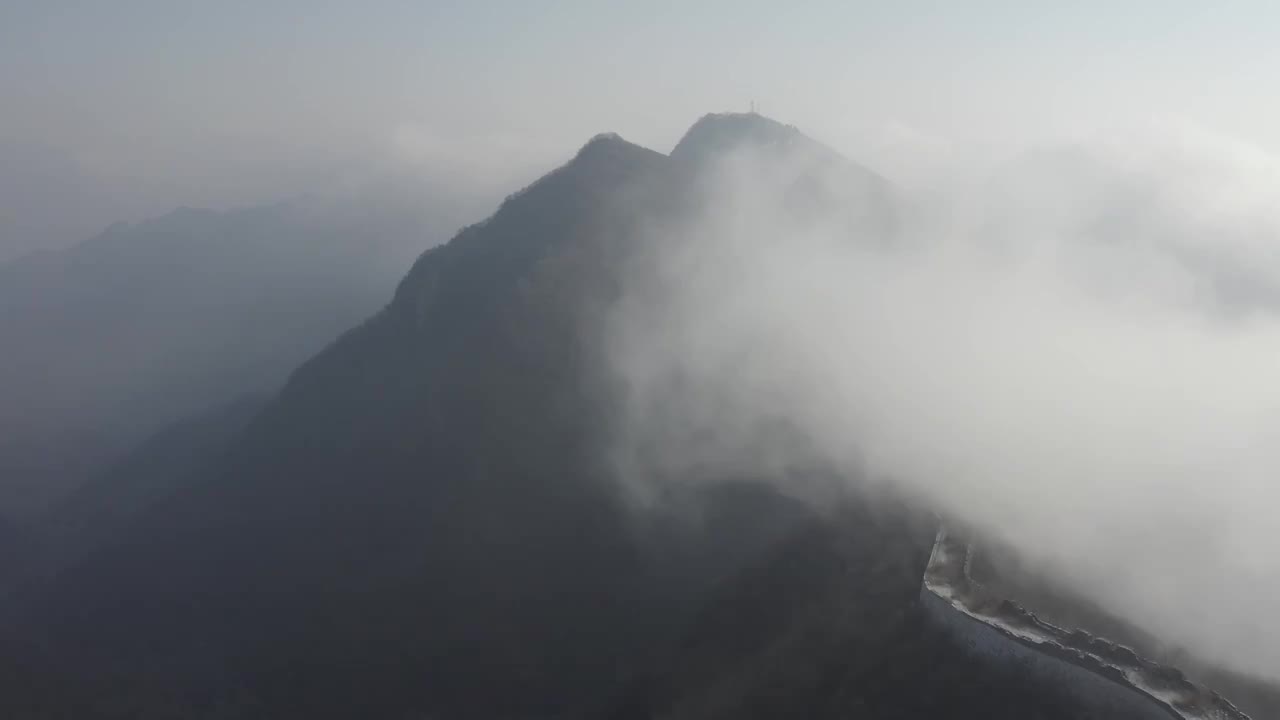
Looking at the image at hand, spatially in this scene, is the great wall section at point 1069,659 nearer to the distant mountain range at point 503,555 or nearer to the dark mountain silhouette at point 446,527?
the distant mountain range at point 503,555

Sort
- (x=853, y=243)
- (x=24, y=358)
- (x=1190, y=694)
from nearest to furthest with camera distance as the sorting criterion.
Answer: (x=1190, y=694)
(x=853, y=243)
(x=24, y=358)

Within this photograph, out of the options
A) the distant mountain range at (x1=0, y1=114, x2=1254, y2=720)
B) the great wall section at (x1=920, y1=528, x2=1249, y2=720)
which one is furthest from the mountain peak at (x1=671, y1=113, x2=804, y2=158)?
the great wall section at (x1=920, y1=528, x2=1249, y2=720)

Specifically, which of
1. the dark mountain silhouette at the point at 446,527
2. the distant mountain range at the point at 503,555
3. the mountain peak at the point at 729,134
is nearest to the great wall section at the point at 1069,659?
the distant mountain range at the point at 503,555

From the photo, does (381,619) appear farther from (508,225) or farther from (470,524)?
(508,225)

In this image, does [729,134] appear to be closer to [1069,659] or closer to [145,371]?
[1069,659]

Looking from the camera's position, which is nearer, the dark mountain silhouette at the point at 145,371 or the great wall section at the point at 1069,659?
the great wall section at the point at 1069,659

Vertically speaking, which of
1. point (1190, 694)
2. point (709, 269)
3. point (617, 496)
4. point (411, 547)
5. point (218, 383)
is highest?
point (709, 269)

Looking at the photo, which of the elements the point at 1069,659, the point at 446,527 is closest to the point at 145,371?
the point at 446,527

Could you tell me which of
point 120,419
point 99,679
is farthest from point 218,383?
point 99,679
